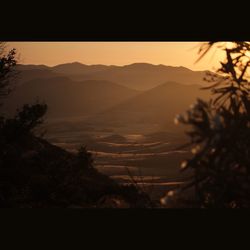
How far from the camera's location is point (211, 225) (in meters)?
2.46

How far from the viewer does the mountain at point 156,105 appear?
72.1 meters

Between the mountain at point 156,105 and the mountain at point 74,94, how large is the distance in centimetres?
598

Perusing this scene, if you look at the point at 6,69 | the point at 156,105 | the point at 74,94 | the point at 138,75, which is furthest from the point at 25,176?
the point at 138,75

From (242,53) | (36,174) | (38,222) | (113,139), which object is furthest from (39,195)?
(113,139)

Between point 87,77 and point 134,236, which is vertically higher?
point 87,77

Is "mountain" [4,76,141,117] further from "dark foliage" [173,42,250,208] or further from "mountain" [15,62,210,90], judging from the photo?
"dark foliage" [173,42,250,208]

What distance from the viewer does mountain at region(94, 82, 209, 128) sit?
72125mm

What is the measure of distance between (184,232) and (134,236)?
0.87ft

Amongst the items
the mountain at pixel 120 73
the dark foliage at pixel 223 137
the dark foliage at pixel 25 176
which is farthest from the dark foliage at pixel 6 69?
the mountain at pixel 120 73

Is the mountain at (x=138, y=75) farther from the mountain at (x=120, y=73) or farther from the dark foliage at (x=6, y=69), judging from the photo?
the dark foliage at (x=6, y=69)

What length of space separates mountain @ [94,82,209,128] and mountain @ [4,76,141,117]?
598 cm

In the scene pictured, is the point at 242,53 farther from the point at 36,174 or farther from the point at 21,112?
the point at 36,174

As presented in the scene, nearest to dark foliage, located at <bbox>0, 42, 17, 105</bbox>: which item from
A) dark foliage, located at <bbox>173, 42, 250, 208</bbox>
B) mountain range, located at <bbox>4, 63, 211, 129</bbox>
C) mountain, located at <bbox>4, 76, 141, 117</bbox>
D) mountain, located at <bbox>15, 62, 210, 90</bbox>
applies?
dark foliage, located at <bbox>173, 42, 250, 208</bbox>

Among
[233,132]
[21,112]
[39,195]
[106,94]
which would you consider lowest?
[39,195]
